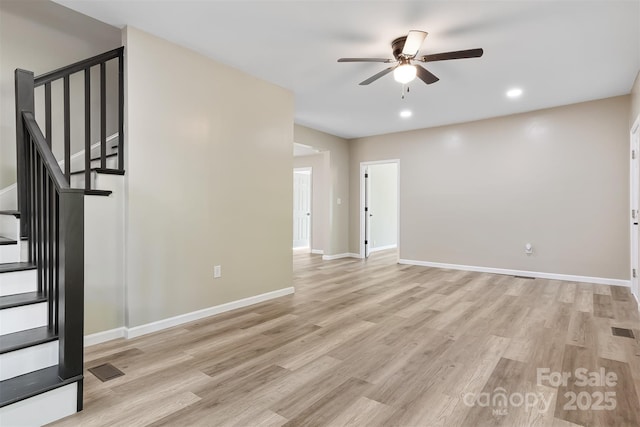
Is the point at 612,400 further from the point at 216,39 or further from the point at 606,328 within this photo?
the point at 216,39

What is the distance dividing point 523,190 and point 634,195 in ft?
4.29

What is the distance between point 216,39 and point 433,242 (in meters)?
4.90

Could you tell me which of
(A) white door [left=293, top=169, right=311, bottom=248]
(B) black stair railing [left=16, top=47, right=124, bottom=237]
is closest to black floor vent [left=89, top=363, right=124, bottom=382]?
(B) black stair railing [left=16, top=47, right=124, bottom=237]

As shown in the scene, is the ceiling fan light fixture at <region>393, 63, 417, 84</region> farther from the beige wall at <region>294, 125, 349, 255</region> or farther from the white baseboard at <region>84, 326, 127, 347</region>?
the beige wall at <region>294, 125, 349, 255</region>

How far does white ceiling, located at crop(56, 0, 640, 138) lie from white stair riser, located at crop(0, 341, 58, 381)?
239 cm

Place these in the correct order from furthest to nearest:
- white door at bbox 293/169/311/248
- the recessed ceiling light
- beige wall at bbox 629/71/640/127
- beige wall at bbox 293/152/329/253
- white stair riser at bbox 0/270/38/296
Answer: white door at bbox 293/169/311/248 → beige wall at bbox 293/152/329/253 → the recessed ceiling light → beige wall at bbox 629/71/640/127 → white stair riser at bbox 0/270/38/296

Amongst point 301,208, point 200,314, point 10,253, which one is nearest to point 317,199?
point 301,208

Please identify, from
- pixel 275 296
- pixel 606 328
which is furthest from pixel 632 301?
pixel 275 296

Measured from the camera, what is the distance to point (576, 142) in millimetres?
4789

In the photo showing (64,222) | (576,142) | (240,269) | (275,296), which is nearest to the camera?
(64,222)

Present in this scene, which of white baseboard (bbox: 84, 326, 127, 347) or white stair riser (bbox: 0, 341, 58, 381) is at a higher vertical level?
white stair riser (bbox: 0, 341, 58, 381)

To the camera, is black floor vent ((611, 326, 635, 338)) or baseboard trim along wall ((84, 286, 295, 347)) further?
black floor vent ((611, 326, 635, 338))

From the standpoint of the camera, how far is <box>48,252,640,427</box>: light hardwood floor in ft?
5.67

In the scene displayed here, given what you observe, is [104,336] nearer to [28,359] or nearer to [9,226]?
[28,359]
